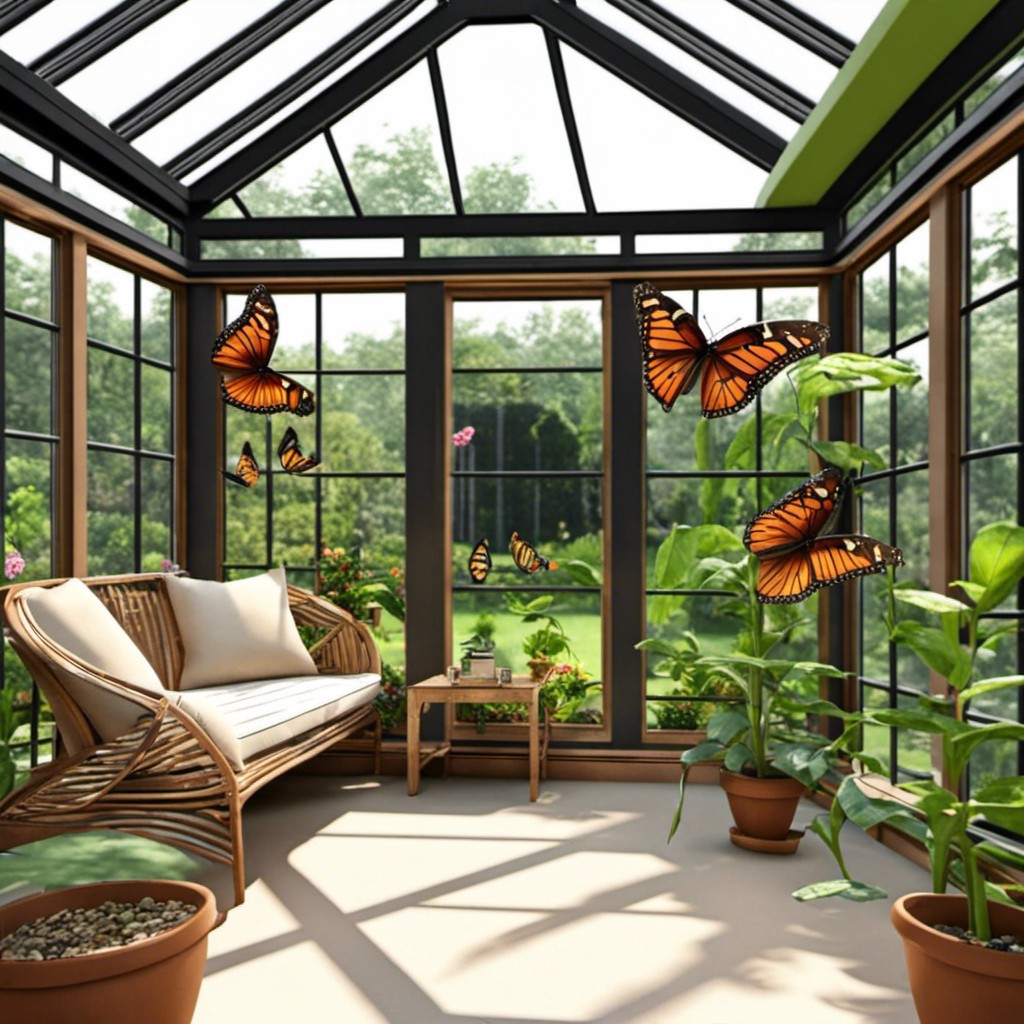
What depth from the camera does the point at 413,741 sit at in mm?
4605

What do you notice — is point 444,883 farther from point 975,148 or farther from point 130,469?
point 975,148

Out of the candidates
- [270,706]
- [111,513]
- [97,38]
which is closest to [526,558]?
[270,706]

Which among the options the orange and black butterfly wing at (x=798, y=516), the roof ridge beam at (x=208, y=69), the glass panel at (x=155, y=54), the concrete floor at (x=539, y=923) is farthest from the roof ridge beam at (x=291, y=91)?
the concrete floor at (x=539, y=923)

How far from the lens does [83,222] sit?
14.0 feet

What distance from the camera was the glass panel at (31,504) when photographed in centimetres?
385

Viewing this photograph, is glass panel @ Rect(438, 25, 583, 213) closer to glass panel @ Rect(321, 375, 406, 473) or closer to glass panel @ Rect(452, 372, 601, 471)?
glass panel @ Rect(452, 372, 601, 471)

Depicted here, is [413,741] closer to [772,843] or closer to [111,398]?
[772,843]

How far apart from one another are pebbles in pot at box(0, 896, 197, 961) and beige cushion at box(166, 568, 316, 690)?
2276mm

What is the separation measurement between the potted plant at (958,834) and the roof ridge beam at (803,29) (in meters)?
2.17

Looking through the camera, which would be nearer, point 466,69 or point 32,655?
point 32,655

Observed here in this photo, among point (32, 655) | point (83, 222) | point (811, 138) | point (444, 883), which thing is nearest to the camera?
point (32, 655)

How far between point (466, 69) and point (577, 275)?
1169mm

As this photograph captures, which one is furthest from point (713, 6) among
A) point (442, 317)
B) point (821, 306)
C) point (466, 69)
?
point (442, 317)

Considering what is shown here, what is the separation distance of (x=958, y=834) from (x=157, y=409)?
4251 millimetres
